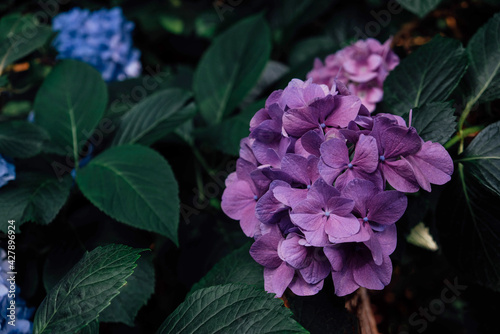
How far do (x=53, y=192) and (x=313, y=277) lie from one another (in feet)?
1.71

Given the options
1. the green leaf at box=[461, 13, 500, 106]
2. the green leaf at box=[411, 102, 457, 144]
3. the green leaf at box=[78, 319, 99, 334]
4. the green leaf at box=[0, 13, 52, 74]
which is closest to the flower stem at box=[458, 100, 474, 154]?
the green leaf at box=[461, 13, 500, 106]

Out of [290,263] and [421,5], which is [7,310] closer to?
[290,263]

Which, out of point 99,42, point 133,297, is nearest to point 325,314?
point 133,297

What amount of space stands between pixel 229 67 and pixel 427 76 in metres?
0.52

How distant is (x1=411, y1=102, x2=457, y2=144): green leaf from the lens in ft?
2.04

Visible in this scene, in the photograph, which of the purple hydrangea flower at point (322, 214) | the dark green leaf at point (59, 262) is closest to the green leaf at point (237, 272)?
the purple hydrangea flower at point (322, 214)

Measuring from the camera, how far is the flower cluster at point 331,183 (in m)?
0.55

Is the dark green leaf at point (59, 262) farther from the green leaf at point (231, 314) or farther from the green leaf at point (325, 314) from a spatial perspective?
the green leaf at point (325, 314)

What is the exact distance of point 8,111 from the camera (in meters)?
1.26

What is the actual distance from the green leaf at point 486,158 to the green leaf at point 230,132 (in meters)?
0.42

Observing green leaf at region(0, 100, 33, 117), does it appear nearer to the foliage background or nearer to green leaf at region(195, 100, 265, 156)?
the foliage background

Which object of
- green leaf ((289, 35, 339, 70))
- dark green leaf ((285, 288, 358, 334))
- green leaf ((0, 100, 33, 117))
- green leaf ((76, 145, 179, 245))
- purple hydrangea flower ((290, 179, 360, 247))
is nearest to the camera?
purple hydrangea flower ((290, 179, 360, 247))

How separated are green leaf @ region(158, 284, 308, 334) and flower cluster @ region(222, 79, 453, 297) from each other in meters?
0.04

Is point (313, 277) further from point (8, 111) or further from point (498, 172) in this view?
point (8, 111)
